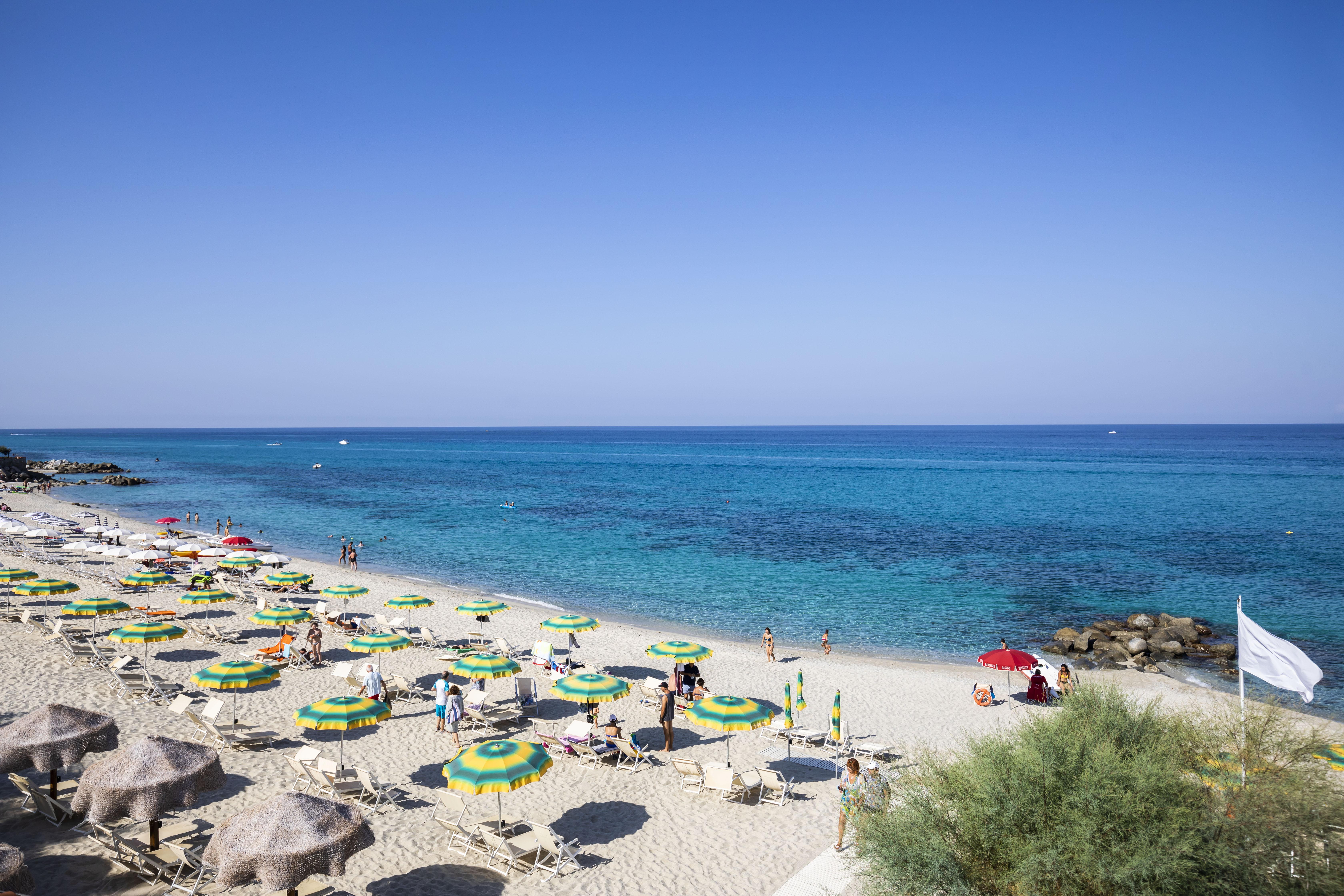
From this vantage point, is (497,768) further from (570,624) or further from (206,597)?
(206,597)

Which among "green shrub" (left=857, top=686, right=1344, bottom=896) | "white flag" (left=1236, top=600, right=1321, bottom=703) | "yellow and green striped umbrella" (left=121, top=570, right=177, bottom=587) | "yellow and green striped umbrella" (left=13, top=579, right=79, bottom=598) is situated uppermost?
"white flag" (left=1236, top=600, right=1321, bottom=703)

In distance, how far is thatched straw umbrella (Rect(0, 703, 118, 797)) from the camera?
9.42 meters

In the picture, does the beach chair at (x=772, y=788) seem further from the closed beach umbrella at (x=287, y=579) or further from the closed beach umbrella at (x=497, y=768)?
the closed beach umbrella at (x=287, y=579)

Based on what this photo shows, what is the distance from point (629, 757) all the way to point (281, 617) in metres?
11.7

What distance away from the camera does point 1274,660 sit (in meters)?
9.61

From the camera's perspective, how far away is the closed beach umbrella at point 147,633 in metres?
16.7

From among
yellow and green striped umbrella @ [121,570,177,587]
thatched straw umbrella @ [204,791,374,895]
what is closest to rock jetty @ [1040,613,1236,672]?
thatched straw umbrella @ [204,791,374,895]

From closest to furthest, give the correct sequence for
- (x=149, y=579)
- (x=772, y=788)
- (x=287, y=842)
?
1. (x=287, y=842)
2. (x=772, y=788)
3. (x=149, y=579)

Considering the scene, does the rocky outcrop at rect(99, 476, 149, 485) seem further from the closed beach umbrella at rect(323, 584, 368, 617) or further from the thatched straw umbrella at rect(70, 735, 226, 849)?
the thatched straw umbrella at rect(70, 735, 226, 849)

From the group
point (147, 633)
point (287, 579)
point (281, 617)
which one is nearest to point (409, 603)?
point (281, 617)

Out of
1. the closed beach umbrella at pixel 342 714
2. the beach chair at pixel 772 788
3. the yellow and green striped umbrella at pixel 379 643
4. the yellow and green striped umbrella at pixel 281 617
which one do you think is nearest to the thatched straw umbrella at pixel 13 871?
the closed beach umbrella at pixel 342 714

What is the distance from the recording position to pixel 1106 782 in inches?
273

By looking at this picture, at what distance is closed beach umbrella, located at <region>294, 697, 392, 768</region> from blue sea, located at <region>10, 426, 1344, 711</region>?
15.7 metres

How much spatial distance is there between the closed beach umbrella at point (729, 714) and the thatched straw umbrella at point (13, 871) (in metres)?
8.55
